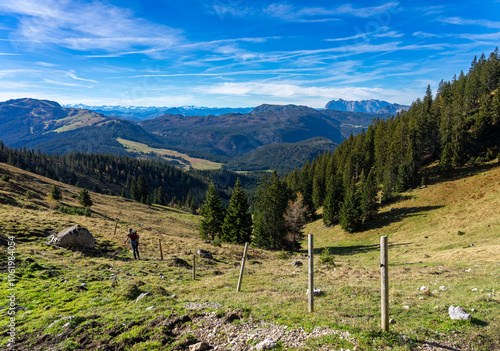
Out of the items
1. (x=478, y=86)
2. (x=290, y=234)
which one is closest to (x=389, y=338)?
(x=290, y=234)

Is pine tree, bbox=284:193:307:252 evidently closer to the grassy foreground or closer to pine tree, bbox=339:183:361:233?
pine tree, bbox=339:183:361:233

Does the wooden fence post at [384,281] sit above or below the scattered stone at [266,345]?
above

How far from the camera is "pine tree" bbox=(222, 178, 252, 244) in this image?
41438 millimetres

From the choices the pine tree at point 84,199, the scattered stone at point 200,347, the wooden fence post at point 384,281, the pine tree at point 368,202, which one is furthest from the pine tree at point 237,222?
the wooden fence post at point 384,281

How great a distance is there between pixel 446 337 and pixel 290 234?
3520 centimetres

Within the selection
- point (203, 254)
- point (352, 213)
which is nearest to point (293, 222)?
point (352, 213)

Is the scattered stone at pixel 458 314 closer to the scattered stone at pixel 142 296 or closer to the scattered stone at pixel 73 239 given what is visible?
the scattered stone at pixel 142 296

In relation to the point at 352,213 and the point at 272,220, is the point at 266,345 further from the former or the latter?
the point at 352,213

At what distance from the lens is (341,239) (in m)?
51.4

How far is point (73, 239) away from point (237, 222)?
2537 centimetres

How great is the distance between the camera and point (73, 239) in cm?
2023

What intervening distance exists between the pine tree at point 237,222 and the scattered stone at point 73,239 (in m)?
23.8

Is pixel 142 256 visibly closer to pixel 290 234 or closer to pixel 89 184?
pixel 290 234

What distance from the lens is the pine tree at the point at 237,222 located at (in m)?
41.4
